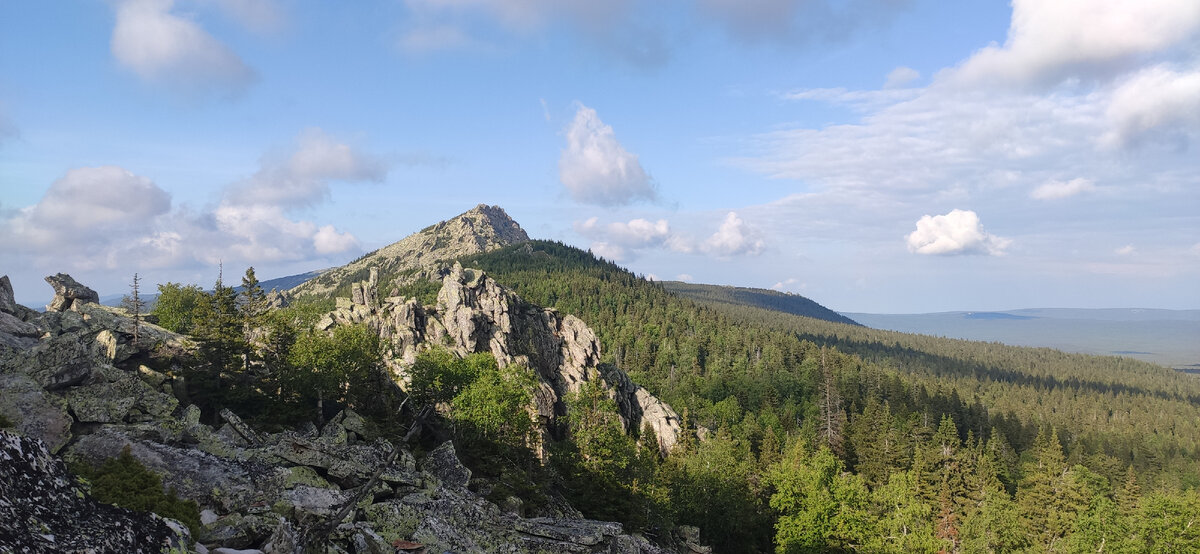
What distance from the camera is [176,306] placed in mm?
80750

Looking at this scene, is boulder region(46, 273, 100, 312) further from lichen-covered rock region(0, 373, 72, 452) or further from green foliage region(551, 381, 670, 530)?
green foliage region(551, 381, 670, 530)

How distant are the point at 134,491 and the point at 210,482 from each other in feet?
19.7

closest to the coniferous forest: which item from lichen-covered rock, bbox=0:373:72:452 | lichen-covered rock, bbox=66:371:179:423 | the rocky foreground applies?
the rocky foreground

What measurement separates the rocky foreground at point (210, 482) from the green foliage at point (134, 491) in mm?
849

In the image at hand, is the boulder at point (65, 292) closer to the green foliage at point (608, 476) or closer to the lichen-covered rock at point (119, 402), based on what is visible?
the lichen-covered rock at point (119, 402)

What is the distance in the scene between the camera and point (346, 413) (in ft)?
145

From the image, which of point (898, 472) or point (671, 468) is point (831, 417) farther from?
point (671, 468)

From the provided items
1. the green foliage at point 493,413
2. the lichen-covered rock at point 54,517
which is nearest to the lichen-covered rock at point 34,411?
the lichen-covered rock at point 54,517

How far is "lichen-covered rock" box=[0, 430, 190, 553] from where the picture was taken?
9625 mm

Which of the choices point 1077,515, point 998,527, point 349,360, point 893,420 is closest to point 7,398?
point 349,360

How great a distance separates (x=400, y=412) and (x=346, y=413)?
590 inches

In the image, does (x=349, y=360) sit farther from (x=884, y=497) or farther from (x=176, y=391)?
(x=884, y=497)

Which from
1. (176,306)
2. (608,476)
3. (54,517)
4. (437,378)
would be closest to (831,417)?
(608,476)

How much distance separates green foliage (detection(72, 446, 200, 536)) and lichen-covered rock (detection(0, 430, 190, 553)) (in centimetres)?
346
